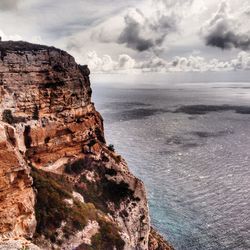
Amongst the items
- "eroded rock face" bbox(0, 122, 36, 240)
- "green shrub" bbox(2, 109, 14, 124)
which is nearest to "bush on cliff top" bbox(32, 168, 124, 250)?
"green shrub" bbox(2, 109, 14, 124)

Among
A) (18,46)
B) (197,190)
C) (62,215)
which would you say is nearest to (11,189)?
(62,215)

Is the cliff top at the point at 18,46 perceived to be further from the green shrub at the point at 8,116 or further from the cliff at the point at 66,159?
the green shrub at the point at 8,116

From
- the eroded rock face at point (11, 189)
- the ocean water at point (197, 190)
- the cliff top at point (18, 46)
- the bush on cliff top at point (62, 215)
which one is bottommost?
the ocean water at point (197, 190)

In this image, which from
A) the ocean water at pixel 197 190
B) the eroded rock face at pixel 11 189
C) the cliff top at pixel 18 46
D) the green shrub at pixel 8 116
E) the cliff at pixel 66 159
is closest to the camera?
the eroded rock face at pixel 11 189

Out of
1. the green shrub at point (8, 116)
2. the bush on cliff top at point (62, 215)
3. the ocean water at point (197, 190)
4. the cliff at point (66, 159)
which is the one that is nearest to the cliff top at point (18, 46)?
the cliff at point (66, 159)

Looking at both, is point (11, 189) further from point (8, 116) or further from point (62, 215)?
point (8, 116)

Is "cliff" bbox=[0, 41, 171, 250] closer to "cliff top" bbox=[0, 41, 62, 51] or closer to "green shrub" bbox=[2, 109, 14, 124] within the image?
"green shrub" bbox=[2, 109, 14, 124]

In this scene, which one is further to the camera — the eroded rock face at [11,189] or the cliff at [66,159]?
the cliff at [66,159]

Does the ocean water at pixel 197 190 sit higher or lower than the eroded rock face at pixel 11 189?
lower

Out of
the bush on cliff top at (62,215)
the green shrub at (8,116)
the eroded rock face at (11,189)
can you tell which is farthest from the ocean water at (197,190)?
the eroded rock face at (11,189)

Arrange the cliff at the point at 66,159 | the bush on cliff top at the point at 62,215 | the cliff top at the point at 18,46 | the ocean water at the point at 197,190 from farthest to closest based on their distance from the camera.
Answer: the ocean water at the point at 197,190, the cliff top at the point at 18,46, the cliff at the point at 66,159, the bush on cliff top at the point at 62,215
